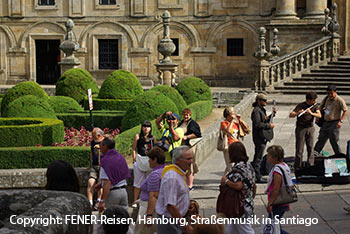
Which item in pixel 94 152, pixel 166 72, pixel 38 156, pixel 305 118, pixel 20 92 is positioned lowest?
pixel 38 156

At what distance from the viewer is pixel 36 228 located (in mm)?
4145

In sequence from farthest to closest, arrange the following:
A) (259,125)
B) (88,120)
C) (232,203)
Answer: (88,120), (259,125), (232,203)

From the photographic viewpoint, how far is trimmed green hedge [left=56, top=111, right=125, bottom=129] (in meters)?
17.5

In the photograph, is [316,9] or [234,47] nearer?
[316,9]

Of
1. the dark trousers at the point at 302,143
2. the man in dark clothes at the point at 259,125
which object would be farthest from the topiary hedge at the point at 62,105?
the dark trousers at the point at 302,143

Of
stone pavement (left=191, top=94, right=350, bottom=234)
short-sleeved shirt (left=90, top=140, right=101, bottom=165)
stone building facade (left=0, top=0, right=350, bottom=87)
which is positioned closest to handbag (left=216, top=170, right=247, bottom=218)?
stone pavement (left=191, top=94, right=350, bottom=234)

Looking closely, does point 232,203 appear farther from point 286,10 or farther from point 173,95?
point 286,10

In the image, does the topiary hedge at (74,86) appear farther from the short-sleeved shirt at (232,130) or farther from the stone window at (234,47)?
the short-sleeved shirt at (232,130)

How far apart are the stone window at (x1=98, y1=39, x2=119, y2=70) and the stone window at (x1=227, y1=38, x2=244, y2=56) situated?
5678mm

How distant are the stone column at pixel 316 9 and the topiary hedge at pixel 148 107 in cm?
1488

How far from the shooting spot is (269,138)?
35.6ft

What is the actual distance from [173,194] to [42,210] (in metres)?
2.25

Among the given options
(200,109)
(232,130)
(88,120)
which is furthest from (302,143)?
(200,109)

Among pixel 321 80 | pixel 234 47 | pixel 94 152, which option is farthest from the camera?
pixel 234 47
